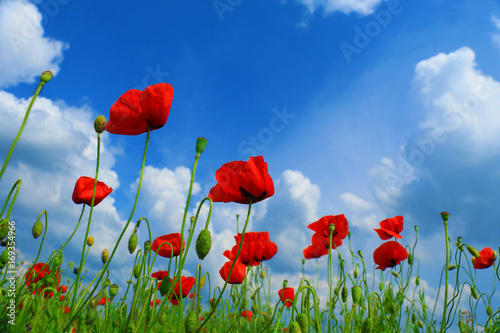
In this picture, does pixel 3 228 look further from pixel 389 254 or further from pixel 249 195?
pixel 389 254

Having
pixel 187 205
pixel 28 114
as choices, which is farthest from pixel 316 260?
pixel 28 114

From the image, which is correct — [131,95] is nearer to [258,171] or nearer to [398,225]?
[258,171]

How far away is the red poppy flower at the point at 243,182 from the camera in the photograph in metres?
1.56

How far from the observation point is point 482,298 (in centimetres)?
364

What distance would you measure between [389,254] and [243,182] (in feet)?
7.58

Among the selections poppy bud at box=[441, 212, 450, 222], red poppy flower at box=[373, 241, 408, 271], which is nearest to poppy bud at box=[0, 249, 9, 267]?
poppy bud at box=[441, 212, 450, 222]

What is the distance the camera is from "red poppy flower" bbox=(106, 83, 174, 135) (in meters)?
1.71

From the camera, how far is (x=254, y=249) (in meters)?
2.67

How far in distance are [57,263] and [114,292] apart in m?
0.36

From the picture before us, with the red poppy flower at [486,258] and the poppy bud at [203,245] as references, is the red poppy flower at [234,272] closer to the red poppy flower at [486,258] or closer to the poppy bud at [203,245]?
the poppy bud at [203,245]

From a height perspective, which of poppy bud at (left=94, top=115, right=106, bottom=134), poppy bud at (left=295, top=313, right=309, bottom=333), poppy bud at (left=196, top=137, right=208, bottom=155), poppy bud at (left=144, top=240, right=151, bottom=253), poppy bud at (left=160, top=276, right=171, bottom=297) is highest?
poppy bud at (left=94, top=115, right=106, bottom=134)

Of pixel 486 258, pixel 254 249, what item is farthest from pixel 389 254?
pixel 254 249

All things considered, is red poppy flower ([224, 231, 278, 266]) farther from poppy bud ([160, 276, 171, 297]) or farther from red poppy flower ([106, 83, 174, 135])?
red poppy flower ([106, 83, 174, 135])

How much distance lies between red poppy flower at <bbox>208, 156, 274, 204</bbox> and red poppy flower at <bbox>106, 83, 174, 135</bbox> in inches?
16.1
